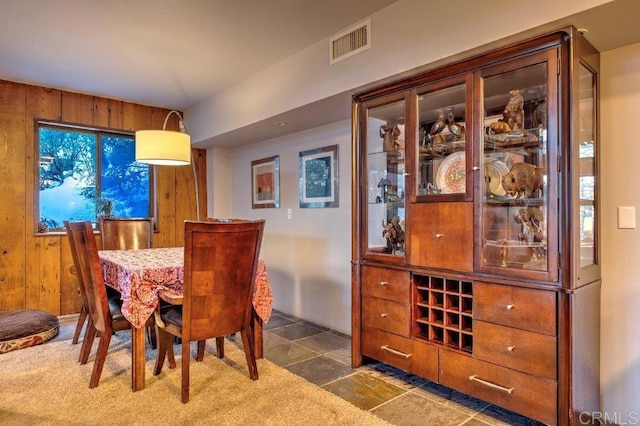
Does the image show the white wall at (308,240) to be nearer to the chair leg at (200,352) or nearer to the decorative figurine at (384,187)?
the decorative figurine at (384,187)

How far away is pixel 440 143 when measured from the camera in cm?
238

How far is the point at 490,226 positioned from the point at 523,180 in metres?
0.29

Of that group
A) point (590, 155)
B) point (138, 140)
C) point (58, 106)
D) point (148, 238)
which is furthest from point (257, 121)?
point (590, 155)

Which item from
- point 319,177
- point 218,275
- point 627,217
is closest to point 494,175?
point 627,217

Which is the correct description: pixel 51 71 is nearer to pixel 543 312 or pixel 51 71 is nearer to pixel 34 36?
pixel 34 36

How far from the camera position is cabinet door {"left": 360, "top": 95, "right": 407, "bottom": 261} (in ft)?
8.55

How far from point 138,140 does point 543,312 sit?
2959 mm

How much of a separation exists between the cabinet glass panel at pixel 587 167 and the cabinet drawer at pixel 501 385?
2.09 ft

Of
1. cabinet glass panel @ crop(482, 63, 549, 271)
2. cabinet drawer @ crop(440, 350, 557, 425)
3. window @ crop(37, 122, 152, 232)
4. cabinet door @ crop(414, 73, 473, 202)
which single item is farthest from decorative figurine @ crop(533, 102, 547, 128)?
window @ crop(37, 122, 152, 232)

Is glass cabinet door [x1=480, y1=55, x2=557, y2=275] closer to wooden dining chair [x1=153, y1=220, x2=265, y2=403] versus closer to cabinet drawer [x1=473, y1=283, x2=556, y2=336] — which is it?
cabinet drawer [x1=473, y1=283, x2=556, y2=336]

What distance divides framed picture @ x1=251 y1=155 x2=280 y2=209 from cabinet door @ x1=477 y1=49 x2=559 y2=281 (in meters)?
2.67

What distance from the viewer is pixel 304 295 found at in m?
4.05

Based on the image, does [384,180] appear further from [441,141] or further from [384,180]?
[441,141]

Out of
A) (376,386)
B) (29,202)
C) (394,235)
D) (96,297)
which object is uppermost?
(29,202)
